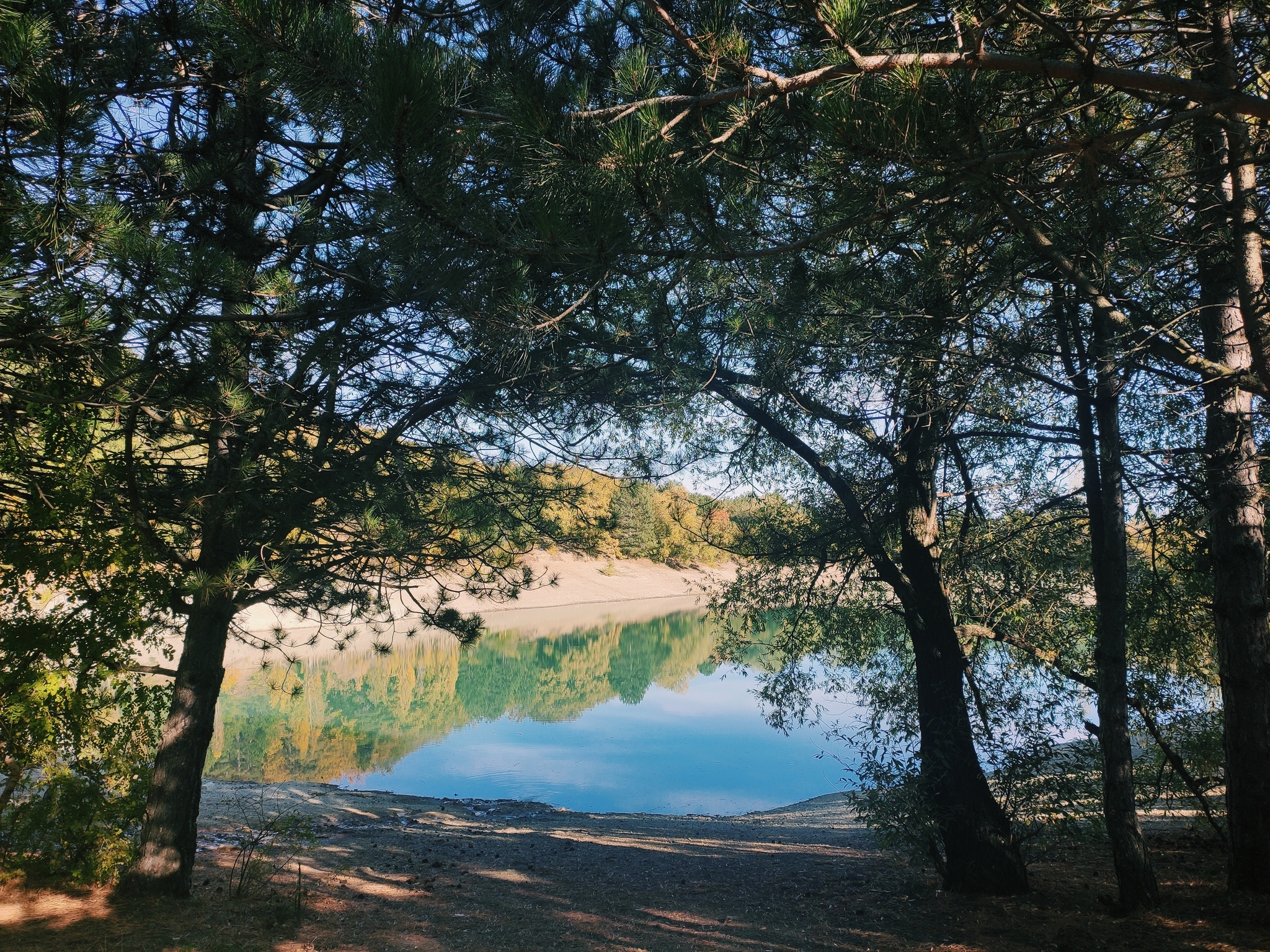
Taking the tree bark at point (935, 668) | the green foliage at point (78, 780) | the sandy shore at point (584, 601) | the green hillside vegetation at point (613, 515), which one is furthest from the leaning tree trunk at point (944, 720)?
the sandy shore at point (584, 601)

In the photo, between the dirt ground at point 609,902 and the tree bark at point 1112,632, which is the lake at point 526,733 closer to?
the dirt ground at point 609,902

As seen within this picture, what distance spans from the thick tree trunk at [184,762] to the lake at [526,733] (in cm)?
115

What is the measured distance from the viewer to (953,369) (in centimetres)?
493

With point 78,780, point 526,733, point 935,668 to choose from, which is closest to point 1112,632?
point 935,668

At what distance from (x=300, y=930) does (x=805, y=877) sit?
4202 mm

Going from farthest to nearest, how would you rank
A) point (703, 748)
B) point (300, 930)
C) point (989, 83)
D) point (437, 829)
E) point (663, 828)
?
point (703, 748), point (663, 828), point (437, 829), point (300, 930), point (989, 83)

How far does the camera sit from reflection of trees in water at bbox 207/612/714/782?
48.3 feet

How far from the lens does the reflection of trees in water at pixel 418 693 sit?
580 inches

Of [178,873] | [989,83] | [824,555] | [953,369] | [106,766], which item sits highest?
[989,83]

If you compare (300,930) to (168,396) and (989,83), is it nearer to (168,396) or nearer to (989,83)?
(168,396)

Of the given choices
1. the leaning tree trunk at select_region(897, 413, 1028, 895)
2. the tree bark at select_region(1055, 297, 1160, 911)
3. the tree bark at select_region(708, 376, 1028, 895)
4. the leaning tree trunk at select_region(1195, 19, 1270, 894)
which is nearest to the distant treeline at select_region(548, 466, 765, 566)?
the tree bark at select_region(708, 376, 1028, 895)

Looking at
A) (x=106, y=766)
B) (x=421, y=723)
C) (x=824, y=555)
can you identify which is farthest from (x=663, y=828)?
(x=421, y=723)

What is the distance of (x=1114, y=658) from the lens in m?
4.88

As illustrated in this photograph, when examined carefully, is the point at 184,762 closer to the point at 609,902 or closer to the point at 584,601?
the point at 609,902
